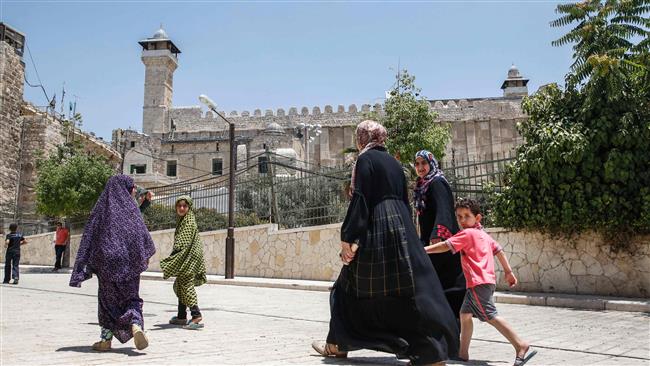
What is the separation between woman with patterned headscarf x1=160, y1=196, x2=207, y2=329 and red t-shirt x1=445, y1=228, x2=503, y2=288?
2.91 m

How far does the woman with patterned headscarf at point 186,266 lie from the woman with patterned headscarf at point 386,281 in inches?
94.4

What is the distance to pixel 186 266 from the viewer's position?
5711 mm

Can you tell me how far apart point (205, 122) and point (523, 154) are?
125 feet

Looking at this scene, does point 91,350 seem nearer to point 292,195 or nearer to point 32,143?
point 292,195

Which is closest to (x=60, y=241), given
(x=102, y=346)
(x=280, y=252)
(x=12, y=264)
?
(x=12, y=264)

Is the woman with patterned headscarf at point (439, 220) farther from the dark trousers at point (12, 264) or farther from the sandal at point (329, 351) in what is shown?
the dark trousers at point (12, 264)

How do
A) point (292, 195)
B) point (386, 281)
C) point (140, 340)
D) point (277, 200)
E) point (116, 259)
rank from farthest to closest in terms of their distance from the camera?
point (277, 200) → point (292, 195) → point (116, 259) → point (140, 340) → point (386, 281)

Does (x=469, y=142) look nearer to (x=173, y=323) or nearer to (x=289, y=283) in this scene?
(x=289, y=283)

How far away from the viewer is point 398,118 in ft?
72.8

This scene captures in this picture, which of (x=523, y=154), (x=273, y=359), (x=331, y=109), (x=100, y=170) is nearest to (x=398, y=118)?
(x=100, y=170)

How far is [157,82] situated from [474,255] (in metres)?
45.0

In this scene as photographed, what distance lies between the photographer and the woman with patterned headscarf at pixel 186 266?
5.62m

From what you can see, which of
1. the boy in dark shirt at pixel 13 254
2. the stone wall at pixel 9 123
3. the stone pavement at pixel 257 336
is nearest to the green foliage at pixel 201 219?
the boy in dark shirt at pixel 13 254

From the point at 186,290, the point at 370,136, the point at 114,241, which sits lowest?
the point at 186,290
